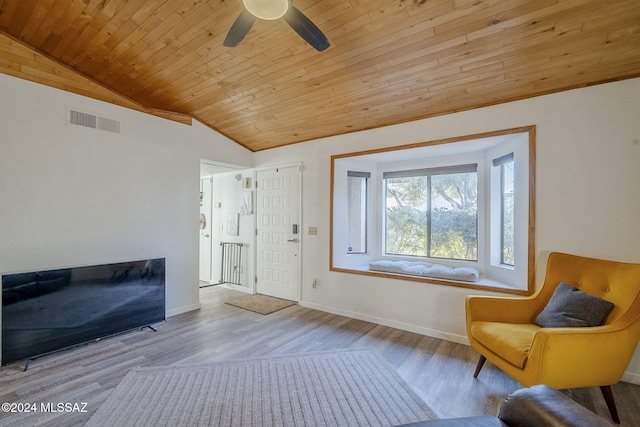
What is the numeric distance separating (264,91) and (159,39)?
3.67 feet

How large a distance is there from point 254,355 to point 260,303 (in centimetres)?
167

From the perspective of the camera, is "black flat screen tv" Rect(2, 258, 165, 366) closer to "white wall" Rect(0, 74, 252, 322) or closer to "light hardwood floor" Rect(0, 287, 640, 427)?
"light hardwood floor" Rect(0, 287, 640, 427)

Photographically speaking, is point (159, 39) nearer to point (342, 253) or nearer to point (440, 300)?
point (342, 253)

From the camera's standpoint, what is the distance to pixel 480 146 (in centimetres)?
343

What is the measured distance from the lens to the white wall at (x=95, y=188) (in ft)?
8.75

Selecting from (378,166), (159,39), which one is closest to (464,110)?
(378,166)

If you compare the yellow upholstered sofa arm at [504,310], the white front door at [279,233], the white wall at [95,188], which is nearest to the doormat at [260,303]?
the white front door at [279,233]

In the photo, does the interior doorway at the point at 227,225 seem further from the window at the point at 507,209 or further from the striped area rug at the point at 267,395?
the window at the point at 507,209

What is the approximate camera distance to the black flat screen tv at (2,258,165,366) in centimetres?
246

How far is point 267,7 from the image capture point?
168 cm

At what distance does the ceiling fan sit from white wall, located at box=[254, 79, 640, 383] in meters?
1.94

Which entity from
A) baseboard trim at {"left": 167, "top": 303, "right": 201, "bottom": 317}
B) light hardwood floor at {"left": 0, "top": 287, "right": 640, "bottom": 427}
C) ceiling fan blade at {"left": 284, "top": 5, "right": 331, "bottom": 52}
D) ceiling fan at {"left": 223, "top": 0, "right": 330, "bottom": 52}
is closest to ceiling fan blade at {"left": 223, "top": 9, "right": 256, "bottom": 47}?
ceiling fan at {"left": 223, "top": 0, "right": 330, "bottom": 52}

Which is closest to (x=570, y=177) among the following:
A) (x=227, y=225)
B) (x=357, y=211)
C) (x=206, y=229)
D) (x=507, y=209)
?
(x=507, y=209)

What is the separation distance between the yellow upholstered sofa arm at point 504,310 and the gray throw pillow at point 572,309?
0.12 meters
